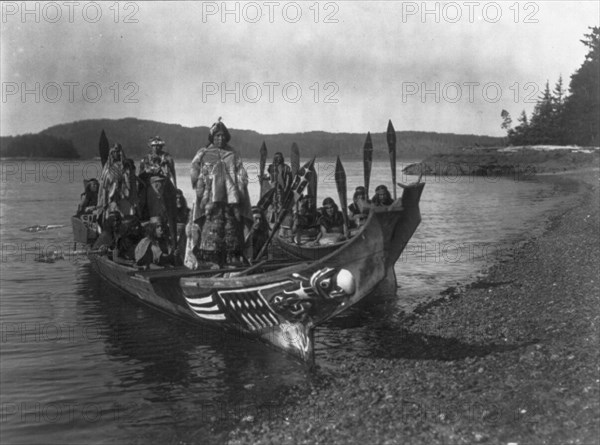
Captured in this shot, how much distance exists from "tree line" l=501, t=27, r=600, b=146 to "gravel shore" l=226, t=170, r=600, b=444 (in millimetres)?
51794

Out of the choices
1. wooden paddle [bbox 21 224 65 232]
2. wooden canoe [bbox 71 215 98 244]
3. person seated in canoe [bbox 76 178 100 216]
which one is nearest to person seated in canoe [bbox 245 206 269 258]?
wooden canoe [bbox 71 215 98 244]

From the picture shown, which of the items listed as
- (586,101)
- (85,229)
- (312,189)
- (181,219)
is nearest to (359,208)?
(312,189)

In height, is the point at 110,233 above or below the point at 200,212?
below

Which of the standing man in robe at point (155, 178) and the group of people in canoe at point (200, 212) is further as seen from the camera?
the standing man in robe at point (155, 178)

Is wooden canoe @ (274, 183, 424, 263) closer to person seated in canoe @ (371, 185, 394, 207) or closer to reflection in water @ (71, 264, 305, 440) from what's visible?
person seated in canoe @ (371, 185, 394, 207)

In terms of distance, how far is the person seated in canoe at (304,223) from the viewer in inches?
642

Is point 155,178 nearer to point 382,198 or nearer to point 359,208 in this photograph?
point 359,208

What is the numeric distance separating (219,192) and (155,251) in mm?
3013

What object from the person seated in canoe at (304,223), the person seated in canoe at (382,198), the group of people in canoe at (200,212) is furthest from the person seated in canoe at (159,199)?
the person seated in canoe at (382,198)

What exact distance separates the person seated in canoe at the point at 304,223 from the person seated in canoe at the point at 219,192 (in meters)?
5.33

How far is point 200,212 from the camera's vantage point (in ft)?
34.6

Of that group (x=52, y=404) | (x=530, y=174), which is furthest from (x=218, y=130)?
(x=530, y=174)

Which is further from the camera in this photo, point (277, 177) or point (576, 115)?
point (576, 115)

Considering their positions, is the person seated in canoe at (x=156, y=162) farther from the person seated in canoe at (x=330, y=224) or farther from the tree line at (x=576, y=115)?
the tree line at (x=576, y=115)
